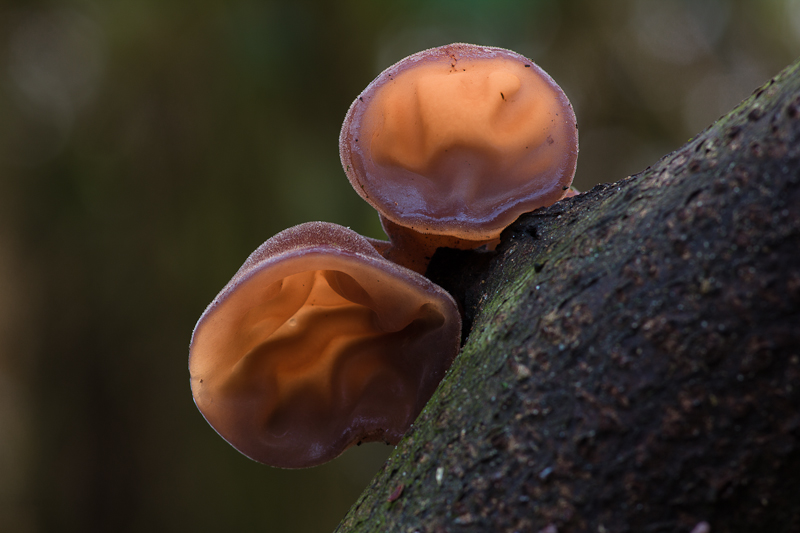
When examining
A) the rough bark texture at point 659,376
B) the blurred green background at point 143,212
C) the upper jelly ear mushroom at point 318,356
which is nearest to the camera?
the rough bark texture at point 659,376

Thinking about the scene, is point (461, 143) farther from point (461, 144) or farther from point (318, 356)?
point (318, 356)

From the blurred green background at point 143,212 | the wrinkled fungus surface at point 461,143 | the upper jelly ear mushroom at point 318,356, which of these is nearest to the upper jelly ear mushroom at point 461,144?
the wrinkled fungus surface at point 461,143

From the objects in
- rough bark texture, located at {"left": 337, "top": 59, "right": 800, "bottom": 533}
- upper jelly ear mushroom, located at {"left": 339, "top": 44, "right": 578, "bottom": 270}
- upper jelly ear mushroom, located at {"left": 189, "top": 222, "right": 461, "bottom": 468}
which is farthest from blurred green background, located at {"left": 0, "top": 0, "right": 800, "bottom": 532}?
rough bark texture, located at {"left": 337, "top": 59, "right": 800, "bottom": 533}

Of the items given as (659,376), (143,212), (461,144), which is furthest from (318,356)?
(143,212)

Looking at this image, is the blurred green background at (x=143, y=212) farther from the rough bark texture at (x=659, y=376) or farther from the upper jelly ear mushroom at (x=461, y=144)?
the rough bark texture at (x=659, y=376)

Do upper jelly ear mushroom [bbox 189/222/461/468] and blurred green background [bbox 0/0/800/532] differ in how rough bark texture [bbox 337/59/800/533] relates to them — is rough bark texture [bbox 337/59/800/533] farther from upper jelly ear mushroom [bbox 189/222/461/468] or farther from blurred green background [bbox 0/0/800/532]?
blurred green background [bbox 0/0/800/532]

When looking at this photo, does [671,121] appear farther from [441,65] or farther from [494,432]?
[494,432]
